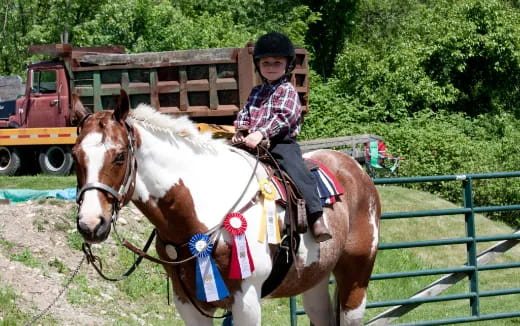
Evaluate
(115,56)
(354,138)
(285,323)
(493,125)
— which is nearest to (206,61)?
(115,56)

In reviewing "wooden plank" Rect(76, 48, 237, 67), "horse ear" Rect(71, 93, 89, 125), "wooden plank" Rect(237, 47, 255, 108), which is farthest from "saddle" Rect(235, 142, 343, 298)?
"wooden plank" Rect(76, 48, 237, 67)

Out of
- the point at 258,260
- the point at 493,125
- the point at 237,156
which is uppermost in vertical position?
the point at 237,156

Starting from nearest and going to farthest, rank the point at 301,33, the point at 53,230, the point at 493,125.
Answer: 1. the point at 53,230
2. the point at 493,125
3. the point at 301,33

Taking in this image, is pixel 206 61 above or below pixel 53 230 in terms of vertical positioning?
above

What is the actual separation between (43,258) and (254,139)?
4684mm

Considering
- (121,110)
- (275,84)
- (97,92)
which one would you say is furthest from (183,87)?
(121,110)

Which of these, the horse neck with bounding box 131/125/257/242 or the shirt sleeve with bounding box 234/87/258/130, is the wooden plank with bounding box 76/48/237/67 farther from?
the horse neck with bounding box 131/125/257/242

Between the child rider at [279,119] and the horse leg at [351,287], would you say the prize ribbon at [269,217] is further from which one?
the horse leg at [351,287]

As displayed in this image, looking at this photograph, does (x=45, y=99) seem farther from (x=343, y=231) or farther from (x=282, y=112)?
(x=282, y=112)

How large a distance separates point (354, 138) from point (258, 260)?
1373 cm

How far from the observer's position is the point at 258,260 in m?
Answer: 4.62

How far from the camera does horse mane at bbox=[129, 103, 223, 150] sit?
450 cm

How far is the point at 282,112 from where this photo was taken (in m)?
5.02

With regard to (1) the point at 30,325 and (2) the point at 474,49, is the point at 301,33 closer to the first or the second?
(2) the point at 474,49
